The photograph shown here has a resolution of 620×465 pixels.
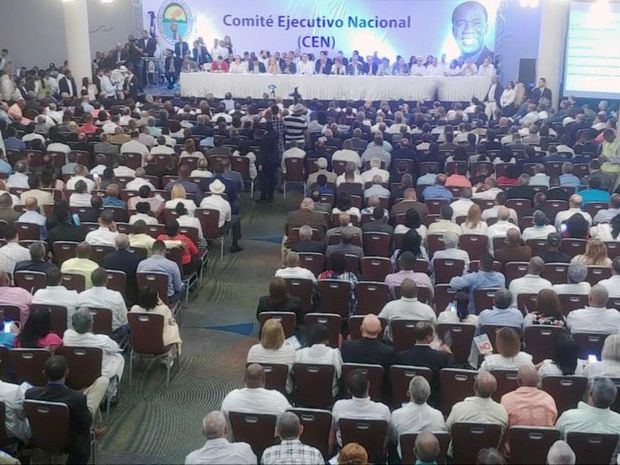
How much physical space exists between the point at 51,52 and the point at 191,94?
5.29m

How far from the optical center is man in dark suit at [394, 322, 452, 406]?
6.34 metres

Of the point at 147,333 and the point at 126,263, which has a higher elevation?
the point at 126,263

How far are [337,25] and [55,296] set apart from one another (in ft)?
73.0

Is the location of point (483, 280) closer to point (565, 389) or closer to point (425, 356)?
point (425, 356)

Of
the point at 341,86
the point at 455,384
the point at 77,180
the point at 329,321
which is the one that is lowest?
the point at 455,384

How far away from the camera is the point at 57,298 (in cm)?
738

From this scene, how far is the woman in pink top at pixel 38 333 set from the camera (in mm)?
6594

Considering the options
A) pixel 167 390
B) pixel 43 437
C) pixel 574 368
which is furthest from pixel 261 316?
pixel 574 368

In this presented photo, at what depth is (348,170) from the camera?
1250 cm

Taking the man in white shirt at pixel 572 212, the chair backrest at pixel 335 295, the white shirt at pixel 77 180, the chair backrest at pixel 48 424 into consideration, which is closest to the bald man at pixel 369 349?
the chair backrest at pixel 335 295

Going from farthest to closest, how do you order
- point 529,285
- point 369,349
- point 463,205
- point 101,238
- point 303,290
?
1. point 463,205
2. point 101,238
3. point 303,290
4. point 529,285
5. point 369,349

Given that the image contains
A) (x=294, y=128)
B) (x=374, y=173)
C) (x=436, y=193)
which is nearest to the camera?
(x=436, y=193)

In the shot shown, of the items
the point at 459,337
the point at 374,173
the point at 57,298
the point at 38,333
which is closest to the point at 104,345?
the point at 38,333

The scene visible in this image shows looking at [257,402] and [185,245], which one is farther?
[185,245]
